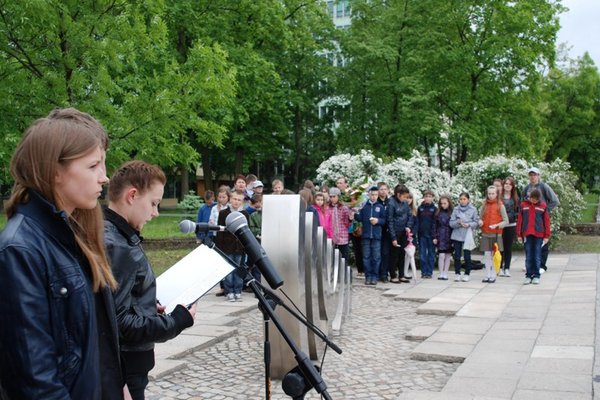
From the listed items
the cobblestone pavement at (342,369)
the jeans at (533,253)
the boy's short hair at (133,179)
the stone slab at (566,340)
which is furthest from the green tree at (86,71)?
the boy's short hair at (133,179)

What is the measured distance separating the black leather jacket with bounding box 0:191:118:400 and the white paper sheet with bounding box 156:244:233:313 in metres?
0.98

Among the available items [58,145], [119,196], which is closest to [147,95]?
[119,196]

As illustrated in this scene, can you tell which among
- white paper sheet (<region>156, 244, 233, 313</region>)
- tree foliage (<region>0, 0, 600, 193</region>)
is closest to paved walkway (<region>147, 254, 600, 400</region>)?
white paper sheet (<region>156, 244, 233, 313</region>)

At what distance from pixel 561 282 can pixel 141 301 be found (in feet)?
34.7

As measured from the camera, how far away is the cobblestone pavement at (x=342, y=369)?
5.90m

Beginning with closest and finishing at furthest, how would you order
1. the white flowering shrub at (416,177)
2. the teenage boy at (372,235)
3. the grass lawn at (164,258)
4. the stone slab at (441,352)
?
the stone slab at (441,352) < the teenage boy at (372,235) < the grass lawn at (164,258) < the white flowering shrub at (416,177)

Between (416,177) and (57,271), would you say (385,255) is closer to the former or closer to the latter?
(416,177)

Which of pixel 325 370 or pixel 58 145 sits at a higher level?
→ pixel 58 145

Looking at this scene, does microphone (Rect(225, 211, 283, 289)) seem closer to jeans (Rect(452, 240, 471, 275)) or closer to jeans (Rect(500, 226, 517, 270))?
jeans (Rect(452, 240, 471, 275))

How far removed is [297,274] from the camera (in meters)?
6.11

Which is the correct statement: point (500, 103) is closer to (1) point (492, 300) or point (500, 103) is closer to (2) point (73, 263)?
(1) point (492, 300)

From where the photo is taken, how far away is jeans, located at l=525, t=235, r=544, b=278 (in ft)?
39.1

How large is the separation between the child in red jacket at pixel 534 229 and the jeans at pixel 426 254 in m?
1.87

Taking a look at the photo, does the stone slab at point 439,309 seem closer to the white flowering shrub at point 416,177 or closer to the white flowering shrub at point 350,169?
the white flowering shrub at point 416,177
